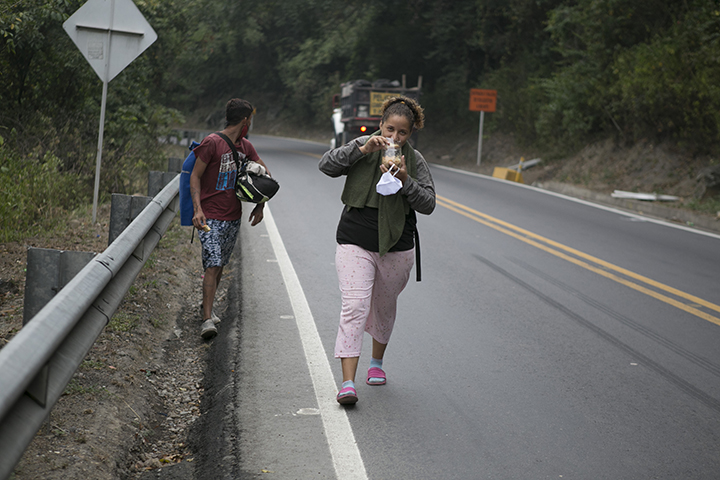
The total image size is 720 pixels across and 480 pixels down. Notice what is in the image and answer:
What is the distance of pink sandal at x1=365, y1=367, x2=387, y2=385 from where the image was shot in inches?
191

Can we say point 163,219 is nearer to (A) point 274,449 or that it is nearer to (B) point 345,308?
(B) point 345,308

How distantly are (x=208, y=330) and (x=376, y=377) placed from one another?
4.96 ft

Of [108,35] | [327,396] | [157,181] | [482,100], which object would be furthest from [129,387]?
[482,100]

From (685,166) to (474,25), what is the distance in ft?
59.9

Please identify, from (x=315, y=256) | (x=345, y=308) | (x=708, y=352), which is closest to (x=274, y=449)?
A: (x=345, y=308)

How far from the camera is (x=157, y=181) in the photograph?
314 inches

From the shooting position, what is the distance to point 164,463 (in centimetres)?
378

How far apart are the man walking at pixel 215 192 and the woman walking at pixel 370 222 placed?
1563 millimetres

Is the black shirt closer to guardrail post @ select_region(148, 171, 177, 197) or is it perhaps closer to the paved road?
the paved road

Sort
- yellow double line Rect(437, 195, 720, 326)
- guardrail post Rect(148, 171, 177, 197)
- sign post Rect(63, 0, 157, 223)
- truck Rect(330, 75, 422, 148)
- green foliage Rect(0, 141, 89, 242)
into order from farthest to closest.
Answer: truck Rect(330, 75, 422, 148) < sign post Rect(63, 0, 157, 223) < guardrail post Rect(148, 171, 177, 197) < green foliage Rect(0, 141, 89, 242) < yellow double line Rect(437, 195, 720, 326)

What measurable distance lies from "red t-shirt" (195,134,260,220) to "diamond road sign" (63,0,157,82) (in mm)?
3192

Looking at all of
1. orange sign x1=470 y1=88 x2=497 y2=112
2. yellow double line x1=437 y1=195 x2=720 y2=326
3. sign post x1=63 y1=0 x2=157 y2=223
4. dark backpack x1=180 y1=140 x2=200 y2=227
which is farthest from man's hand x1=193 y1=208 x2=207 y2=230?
orange sign x1=470 y1=88 x2=497 y2=112

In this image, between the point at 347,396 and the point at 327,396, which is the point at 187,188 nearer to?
the point at 327,396

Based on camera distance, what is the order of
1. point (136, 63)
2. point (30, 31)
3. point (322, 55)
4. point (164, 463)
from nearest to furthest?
1. point (164, 463)
2. point (30, 31)
3. point (136, 63)
4. point (322, 55)
